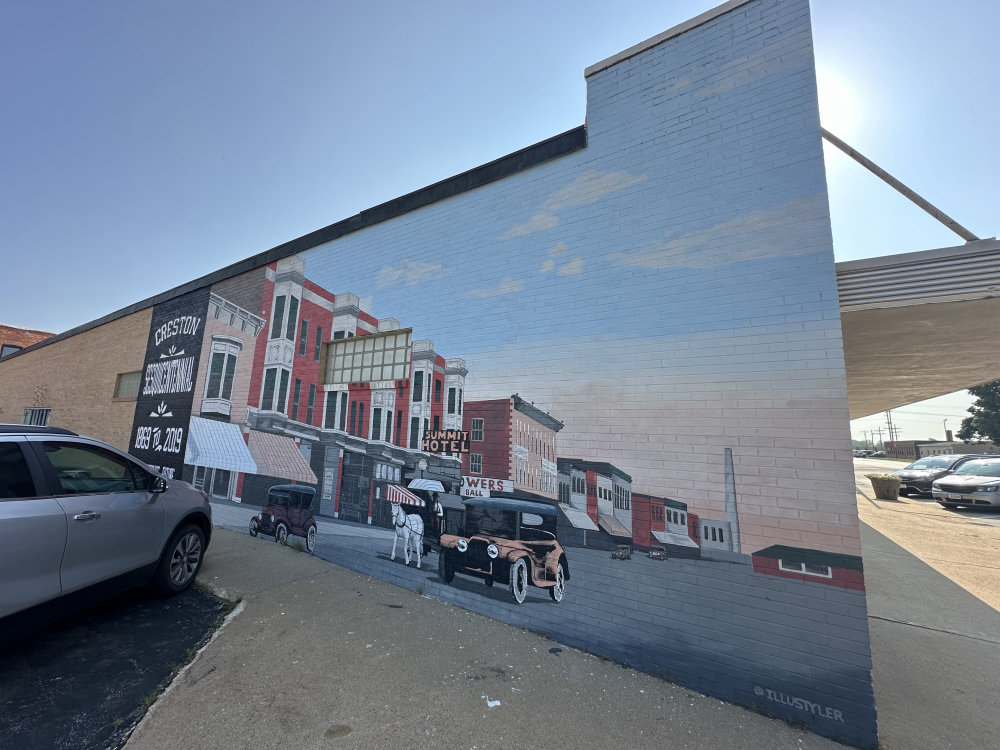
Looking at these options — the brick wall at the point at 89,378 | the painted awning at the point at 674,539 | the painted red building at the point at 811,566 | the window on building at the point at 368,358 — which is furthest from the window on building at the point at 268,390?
the painted red building at the point at 811,566

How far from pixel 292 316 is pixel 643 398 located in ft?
20.4

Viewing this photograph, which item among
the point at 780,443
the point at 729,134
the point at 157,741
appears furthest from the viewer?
the point at 729,134

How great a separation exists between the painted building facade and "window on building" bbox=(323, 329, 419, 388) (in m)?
0.05

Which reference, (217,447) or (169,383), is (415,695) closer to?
(217,447)

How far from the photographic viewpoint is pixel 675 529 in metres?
3.59

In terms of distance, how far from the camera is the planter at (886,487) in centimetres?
1491

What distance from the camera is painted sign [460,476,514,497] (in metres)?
4.67

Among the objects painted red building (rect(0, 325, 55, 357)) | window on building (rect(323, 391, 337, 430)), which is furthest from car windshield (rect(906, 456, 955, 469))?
painted red building (rect(0, 325, 55, 357))

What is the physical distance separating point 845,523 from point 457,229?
5102 millimetres

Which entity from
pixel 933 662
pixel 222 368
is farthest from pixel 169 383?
pixel 933 662

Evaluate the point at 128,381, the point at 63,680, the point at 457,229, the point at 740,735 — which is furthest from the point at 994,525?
the point at 128,381

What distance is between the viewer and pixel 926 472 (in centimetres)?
1532

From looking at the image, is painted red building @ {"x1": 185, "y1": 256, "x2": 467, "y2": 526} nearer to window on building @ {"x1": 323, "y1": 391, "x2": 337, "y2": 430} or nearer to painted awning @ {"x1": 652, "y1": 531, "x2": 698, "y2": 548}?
window on building @ {"x1": 323, "y1": 391, "x2": 337, "y2": 430}

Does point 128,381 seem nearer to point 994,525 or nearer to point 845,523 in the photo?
point 845,523
